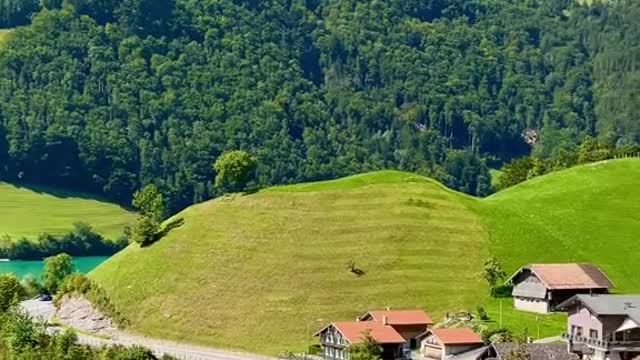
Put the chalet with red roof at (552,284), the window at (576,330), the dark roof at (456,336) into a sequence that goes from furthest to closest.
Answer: the chalet with red roof at (552,284), the dark roof at (456,336), the window at (576,330)

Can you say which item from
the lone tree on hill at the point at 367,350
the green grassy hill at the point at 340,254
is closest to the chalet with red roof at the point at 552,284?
the green grassy hill at the point at 340,254

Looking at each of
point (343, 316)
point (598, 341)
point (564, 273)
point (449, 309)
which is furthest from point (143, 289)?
point (598, 341)

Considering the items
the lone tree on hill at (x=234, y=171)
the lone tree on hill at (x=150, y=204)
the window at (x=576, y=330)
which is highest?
the lone tree on hill at (x=234, y=171)

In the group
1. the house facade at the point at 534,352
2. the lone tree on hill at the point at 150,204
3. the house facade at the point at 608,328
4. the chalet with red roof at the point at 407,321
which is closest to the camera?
the house facade at the point at 608,328

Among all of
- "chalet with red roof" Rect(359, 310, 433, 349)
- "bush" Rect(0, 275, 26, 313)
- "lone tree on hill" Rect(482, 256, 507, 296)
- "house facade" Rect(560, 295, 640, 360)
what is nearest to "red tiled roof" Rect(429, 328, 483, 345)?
"chalet with red roof" Rect(359, 310, 433, 349)

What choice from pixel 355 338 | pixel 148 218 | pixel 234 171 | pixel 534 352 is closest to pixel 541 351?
pixel 534 352

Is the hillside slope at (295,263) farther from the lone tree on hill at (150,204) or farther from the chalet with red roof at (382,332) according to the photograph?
the lone tree on hill at (150,204)
